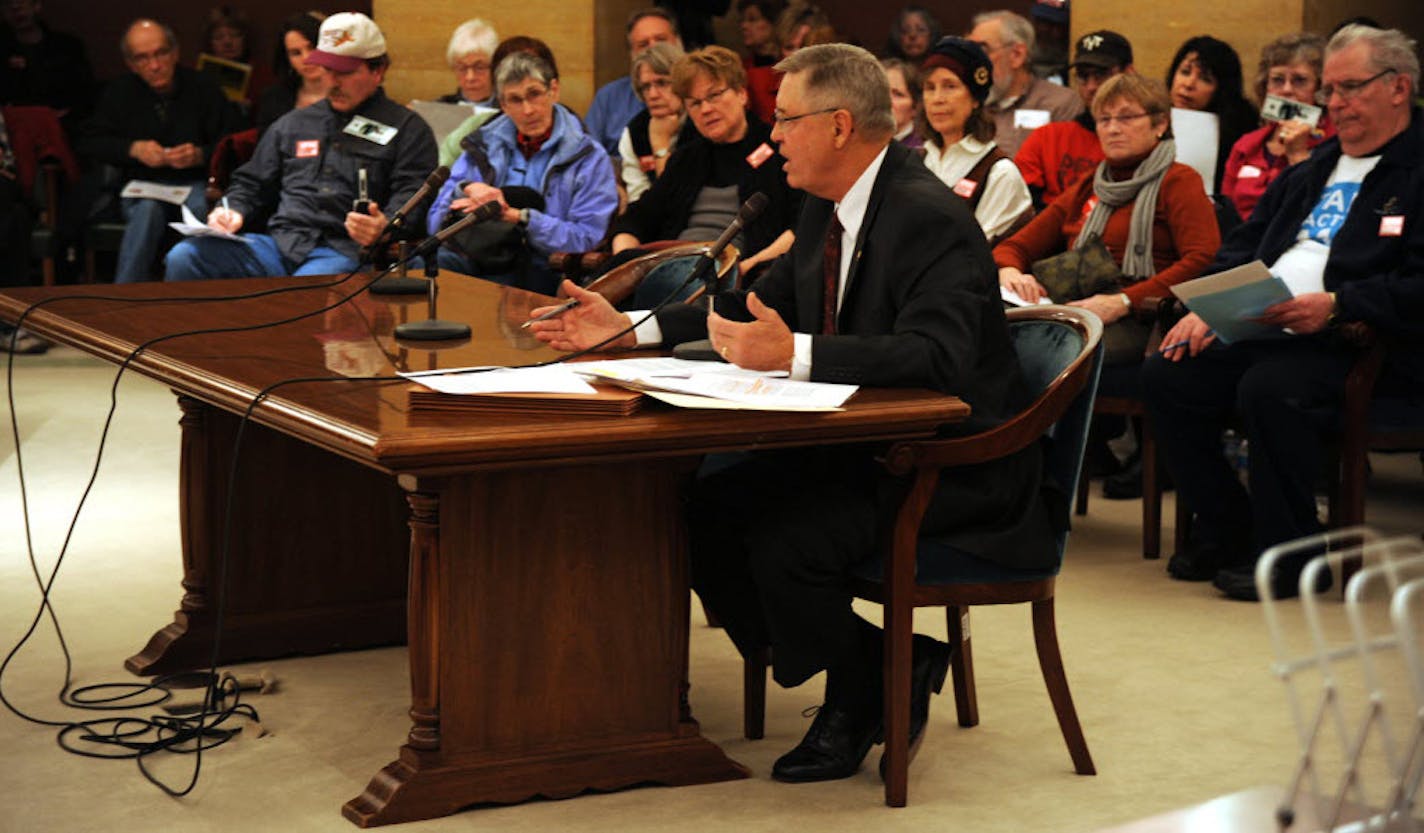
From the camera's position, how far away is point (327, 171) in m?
6.38

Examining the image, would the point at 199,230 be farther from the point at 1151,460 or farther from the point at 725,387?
the point at 725,387

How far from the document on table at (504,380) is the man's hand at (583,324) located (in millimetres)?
271

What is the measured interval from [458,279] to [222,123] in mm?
4432

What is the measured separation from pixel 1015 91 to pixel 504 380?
172 inches

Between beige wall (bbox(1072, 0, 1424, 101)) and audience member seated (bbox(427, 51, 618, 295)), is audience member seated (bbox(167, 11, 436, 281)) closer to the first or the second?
audience member seated (bbox(427, 51, 618, 295))

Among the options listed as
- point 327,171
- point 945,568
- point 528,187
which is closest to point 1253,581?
point 945,568

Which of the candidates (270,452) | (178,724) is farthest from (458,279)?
(178,724)

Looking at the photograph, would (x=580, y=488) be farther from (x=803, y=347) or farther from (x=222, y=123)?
(x=222, y=123)

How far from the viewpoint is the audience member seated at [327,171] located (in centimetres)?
625

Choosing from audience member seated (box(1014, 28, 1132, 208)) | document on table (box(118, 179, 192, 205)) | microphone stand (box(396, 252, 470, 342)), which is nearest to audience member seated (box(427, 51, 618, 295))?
audience member seated (box(1014, 28, 1132, 208))

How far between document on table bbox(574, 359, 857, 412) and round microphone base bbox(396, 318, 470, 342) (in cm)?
49

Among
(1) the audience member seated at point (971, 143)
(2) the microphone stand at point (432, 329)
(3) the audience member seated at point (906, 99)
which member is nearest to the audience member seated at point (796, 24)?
(3) the audience member seated at point (906, 99)

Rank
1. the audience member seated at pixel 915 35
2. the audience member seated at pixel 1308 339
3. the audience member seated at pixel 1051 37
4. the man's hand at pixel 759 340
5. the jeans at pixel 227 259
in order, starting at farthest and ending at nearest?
the audience member seated at pixel 915 35, the audience member seated at pixel 1051 37, the jeans at pixel 227 259, the audience member seated at pixel 1308 339, the man's hand at pixel 759 340

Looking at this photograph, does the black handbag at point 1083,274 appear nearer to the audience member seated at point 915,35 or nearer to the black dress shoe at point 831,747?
the black dress shoe at point 831,747
